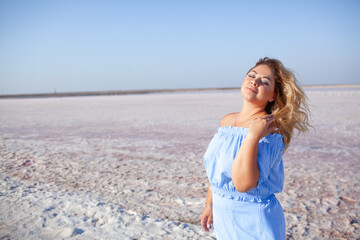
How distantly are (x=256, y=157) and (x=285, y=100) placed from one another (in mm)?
446

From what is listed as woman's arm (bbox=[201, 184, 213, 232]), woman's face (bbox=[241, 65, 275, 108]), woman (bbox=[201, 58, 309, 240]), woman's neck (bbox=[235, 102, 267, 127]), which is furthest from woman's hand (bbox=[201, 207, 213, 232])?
woman's face (bbox=[241, 65, 275, 108])

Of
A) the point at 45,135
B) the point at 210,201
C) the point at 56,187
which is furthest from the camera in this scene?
the point at 45,135

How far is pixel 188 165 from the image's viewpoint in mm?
4586

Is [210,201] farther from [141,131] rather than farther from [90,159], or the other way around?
[141,131]

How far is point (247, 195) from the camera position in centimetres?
135

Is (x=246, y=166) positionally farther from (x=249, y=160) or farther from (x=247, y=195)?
(x=247, y=195)

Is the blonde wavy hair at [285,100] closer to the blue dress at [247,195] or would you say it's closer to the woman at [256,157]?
the woman at [256,157]

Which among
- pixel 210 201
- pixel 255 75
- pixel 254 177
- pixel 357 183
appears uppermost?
pixel 255 75

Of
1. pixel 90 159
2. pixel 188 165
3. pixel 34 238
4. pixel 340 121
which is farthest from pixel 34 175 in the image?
pixel 340 121

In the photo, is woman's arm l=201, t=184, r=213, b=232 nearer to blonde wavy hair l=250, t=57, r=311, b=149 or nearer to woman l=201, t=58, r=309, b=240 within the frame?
woman l=201, t=58, r=309, b=240

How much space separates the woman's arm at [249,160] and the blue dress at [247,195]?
9 cm

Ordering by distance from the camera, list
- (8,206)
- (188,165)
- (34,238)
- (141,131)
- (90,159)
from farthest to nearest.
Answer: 1. (141,131)
2. (90,159)
3. (188,165)
4. (8,206)
5. (34,238)

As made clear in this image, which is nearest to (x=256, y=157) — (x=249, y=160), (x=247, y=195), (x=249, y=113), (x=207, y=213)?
(x=249, y=160)

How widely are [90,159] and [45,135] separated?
3153mm
